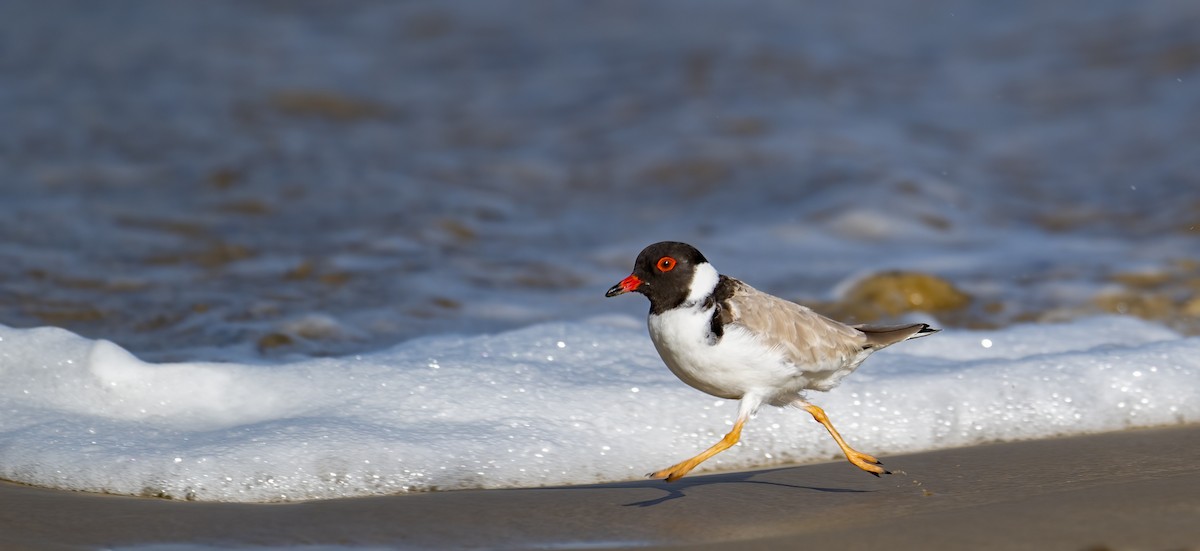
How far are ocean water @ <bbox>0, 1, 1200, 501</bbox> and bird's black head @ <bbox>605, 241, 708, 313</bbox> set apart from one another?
31.9 inches

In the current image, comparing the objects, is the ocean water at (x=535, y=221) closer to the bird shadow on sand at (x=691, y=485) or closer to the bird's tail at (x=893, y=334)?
the bird shadow on sand at (x=691, y=485)

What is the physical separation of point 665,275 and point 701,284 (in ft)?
0.38

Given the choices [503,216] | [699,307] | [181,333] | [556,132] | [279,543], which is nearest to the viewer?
[279,543]

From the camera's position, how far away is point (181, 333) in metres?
6.36

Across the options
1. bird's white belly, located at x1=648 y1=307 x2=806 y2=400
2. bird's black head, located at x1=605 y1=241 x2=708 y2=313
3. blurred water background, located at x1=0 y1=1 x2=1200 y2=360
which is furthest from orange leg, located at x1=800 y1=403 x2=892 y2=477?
blurred water background, located at x1=0 y1=1 x2=1200 y2=360

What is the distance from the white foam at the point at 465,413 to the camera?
169 inches

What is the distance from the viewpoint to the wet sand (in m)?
3.42

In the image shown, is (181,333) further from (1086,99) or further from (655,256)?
(1086,99)

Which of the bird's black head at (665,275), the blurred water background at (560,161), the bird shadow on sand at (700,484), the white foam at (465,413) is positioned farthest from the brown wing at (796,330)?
the blurred water background at (560,161)

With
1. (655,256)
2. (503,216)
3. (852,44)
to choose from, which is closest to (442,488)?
(655,256)

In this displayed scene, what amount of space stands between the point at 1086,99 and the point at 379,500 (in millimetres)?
10032

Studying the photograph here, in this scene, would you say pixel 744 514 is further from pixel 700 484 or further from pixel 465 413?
pixel 465 413

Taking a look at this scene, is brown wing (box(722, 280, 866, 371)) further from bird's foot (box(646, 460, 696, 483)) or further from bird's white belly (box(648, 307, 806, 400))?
bird's foot (box(646, 460, 696, 483))

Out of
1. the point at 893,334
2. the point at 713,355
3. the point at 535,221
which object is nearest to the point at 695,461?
the point at 713,355
